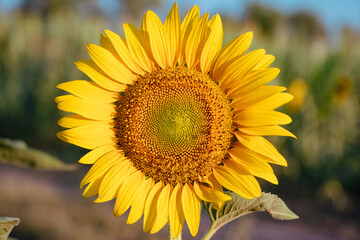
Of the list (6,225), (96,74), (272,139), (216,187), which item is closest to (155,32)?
(96,74)

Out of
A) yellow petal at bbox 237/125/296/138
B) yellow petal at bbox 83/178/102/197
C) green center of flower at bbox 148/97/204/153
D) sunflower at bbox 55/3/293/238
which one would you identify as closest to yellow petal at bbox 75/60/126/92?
sunflower at bbox 55/3/293/238

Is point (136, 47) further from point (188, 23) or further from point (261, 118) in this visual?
point (261, 118)

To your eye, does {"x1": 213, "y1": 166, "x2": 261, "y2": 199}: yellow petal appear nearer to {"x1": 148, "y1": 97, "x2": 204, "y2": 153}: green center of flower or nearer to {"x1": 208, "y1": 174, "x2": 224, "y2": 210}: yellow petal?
{"x1": 208, "y1": 174, "x2": 224, "y2": 210}: yellow petal

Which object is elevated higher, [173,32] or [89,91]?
[173,32]

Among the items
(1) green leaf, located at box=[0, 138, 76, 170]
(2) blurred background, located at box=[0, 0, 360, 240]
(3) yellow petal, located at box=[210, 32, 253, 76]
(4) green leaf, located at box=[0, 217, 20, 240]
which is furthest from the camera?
(2) blurred background, located at box=[0, 0, 360, 240]

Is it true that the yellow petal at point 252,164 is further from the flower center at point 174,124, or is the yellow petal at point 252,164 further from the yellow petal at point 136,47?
the yellow petal at point 136,47

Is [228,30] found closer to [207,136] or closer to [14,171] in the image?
[14,171]
